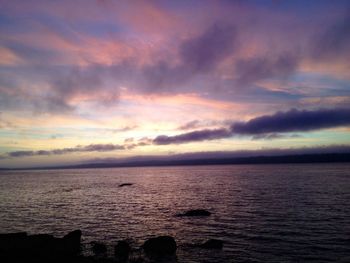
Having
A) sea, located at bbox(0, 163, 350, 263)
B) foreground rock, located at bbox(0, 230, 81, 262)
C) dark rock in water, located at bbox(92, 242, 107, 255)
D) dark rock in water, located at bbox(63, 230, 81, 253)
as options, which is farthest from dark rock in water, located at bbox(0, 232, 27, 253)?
dark rock in water, located at bbox(92, 242, 107, 255)

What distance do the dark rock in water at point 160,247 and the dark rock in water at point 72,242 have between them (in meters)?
8.27

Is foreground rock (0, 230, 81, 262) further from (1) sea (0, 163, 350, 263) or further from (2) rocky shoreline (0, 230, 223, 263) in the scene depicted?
(1) sea (0, 163, 350, 263)

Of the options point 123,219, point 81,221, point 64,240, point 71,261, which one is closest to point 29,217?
point 81,221

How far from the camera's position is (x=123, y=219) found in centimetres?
5575

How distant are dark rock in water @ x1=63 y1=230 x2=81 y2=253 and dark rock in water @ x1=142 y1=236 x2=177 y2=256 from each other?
8266 mm

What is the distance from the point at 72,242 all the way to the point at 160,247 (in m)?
10.7

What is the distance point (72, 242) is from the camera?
3591 cm

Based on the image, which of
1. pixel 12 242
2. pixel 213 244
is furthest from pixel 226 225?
pixel 12 242

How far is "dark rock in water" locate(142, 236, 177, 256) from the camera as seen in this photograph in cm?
3438

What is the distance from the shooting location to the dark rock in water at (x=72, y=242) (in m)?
34.8

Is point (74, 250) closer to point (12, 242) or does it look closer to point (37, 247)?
point (37, 247)

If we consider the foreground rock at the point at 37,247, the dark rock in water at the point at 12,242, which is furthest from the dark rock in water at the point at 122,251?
the dark rock in water at the point at 12,242

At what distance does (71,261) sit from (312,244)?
27802mm

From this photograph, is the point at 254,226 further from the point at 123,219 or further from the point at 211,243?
the point at 123,219
